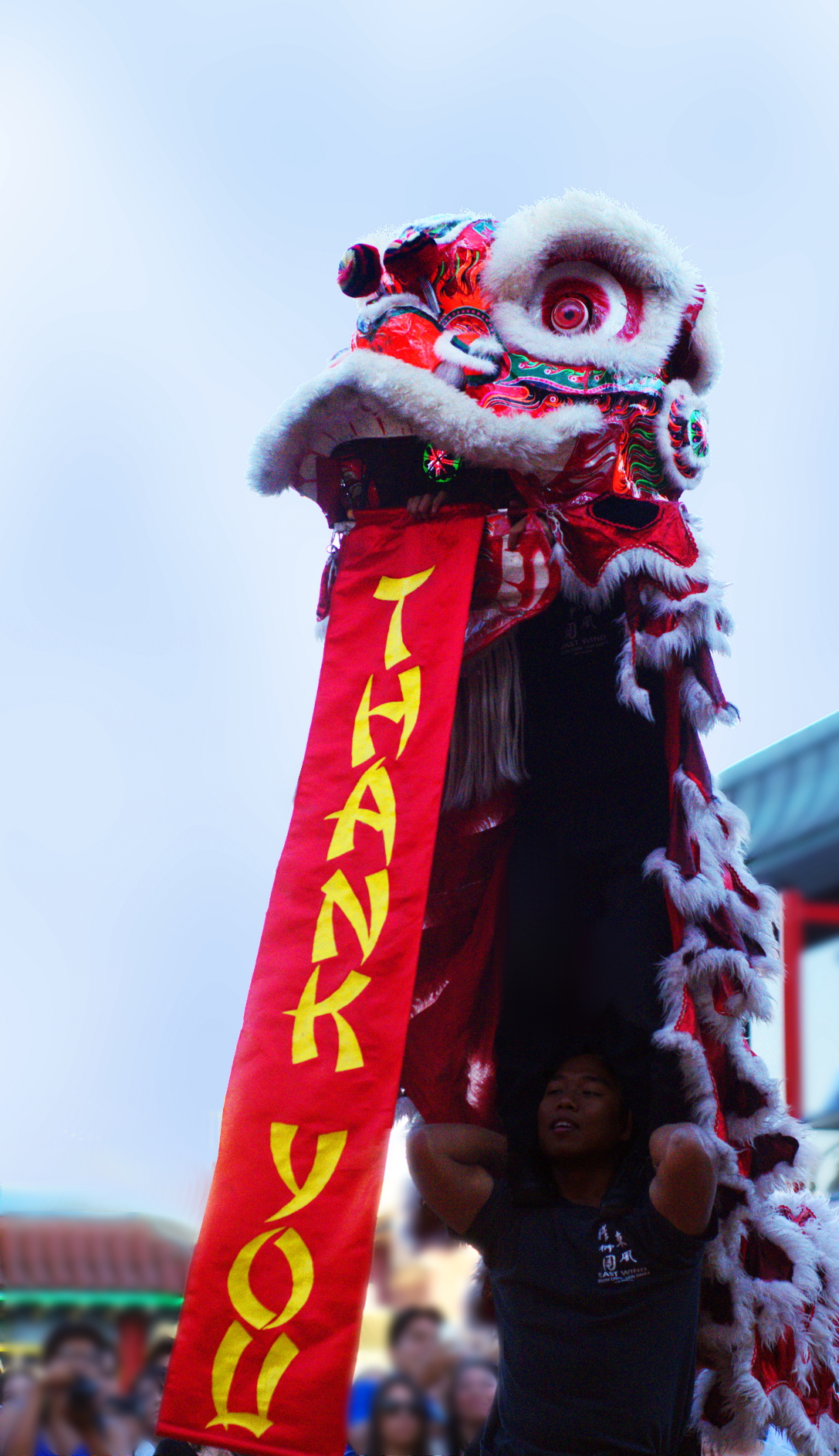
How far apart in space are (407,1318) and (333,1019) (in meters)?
0.45

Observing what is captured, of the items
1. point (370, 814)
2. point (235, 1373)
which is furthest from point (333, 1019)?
point (235, 1373)

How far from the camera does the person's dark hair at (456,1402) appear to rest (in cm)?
191

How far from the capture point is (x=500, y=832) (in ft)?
6.82

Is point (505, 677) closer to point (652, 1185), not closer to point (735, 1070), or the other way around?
point (735, 1070)

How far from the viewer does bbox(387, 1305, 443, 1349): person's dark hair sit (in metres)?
1.79

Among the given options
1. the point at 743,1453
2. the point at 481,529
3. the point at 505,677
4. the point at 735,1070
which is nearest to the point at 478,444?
the point at 481,529

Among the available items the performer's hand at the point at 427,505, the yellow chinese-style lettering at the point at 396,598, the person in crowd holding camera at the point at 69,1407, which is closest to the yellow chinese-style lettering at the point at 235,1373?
the person in crowd holding camera at the point at 69,1407

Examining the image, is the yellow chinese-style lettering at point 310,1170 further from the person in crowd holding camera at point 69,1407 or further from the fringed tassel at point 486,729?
the fringed tassel at point 486,729

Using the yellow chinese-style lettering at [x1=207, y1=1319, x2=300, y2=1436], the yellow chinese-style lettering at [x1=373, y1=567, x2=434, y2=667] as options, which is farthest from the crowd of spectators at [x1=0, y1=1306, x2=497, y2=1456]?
the yellow chinese-style lettering at [x1=373, y1=567, x2=434, y2=667]

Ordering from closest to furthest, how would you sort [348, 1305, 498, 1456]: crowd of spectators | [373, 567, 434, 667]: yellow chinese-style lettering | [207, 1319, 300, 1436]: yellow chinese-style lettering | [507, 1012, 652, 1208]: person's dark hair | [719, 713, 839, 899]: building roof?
[207, 1319, 300, 1436]: yellow chinese-style lettering → [507, 1012, 652, 1208]: person's dark hair → [348, 1305, 498, 1456]: crowd of spectators → [373, 567, 434, 667]: yellow chinese-style lettering → [719, 713, 839, 899]: building roof

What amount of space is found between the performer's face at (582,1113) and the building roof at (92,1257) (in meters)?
0.48

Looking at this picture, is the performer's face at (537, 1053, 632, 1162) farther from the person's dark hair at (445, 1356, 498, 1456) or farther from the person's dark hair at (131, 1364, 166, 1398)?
the person's dark hair at (131, 1364, 166, 1398)

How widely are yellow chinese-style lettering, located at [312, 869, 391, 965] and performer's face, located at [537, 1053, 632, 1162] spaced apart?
0.30m

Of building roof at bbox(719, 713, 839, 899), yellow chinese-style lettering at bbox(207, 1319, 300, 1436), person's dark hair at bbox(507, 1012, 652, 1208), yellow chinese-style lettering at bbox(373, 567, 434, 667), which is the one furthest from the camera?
building roof at bbox(719, 713, 839, 899)
